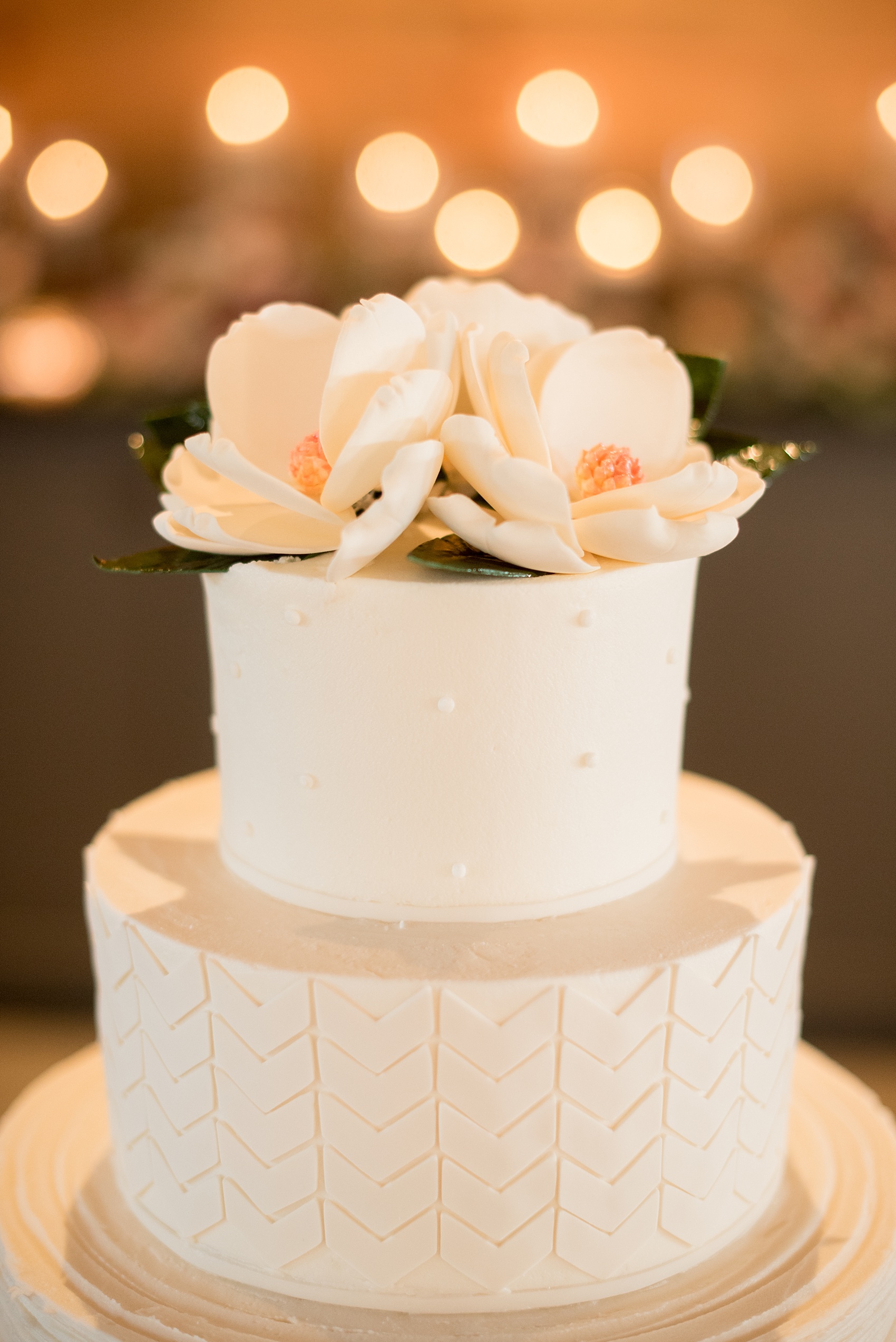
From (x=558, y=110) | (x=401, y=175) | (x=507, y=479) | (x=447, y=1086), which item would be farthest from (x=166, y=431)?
(x=558, y=110)

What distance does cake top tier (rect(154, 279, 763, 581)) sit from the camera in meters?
0.97

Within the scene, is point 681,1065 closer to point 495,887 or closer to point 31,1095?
point 495,887

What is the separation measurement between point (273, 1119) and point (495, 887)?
29 cm

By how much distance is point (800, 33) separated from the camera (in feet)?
9.42

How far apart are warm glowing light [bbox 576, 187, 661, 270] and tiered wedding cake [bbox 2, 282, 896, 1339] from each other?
1.84m

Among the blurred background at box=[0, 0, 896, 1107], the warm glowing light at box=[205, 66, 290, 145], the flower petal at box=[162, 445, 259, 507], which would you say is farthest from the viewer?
the warm glowing light at box=[205, 66, 290, 145]

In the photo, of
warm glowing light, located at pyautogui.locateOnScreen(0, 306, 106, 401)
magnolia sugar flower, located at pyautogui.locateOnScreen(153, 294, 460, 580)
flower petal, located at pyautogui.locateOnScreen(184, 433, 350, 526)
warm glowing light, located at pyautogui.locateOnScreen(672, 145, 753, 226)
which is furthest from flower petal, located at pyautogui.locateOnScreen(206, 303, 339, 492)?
warm glowing light, located at pyautogui.locateOnScreen(672, 145, 753, 226)

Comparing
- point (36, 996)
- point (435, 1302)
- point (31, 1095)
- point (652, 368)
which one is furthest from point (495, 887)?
point (36, 996)

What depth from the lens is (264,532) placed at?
106cm

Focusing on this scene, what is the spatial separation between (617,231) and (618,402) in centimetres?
199

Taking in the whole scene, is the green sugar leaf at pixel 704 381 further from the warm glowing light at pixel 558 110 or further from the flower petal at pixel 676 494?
the warm glowing light at pixel 558 110

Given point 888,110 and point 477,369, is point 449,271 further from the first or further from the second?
point 477,369

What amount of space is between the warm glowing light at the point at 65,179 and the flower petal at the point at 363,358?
222 centimetres

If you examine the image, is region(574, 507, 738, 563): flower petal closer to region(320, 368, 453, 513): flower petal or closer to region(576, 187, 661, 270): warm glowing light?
region(320, 368, 453, 513): flower petal
